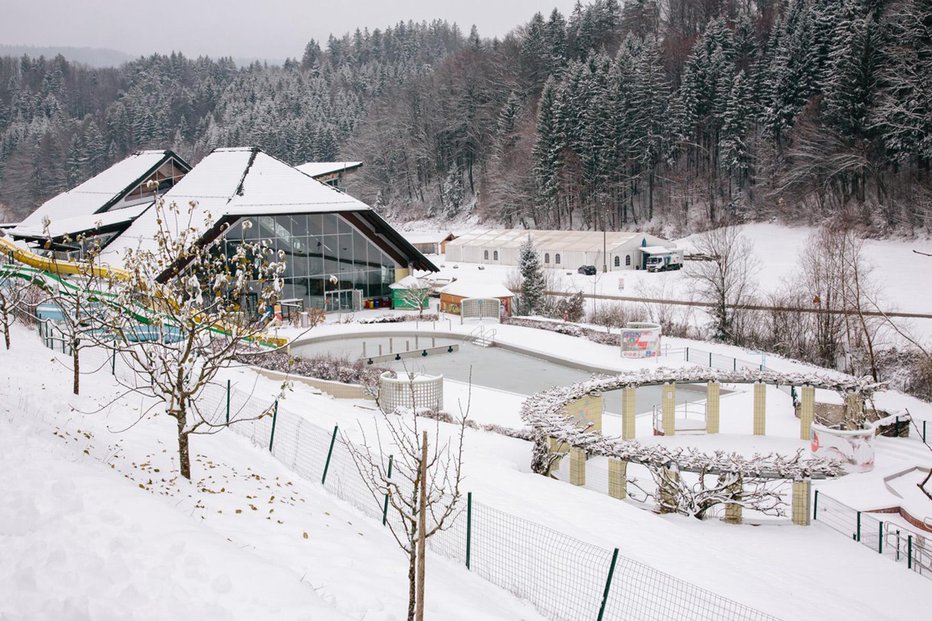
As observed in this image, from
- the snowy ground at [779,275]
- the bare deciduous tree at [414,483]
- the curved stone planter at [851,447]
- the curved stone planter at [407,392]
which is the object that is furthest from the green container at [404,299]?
the curved stone planter at [851,447]

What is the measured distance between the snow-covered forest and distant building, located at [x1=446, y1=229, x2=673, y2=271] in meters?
2.13

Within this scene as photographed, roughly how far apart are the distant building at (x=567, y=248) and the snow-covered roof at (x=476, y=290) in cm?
1516

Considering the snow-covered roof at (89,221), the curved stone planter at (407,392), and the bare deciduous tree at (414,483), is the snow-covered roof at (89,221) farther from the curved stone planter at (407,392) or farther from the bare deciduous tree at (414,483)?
the bare deciduous tree at (414,483)


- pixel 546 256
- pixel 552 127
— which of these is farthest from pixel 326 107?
pixel 546 256

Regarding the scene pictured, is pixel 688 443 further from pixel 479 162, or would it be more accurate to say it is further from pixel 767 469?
pixel 479 162

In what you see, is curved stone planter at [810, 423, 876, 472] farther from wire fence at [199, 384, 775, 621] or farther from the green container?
the green container

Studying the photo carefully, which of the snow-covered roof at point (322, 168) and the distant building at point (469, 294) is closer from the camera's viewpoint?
the distant building at point (469, 294)

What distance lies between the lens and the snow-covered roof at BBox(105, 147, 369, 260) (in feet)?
118

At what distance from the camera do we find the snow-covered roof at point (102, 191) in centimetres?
4591

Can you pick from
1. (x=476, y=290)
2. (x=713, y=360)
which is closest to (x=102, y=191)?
(x=476, y=290)

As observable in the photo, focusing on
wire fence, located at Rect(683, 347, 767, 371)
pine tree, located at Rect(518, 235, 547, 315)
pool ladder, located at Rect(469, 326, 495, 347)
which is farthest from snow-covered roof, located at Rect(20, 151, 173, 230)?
wire fence, located at Rect(683, 347, 767, 371)

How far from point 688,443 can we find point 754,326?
664 inches

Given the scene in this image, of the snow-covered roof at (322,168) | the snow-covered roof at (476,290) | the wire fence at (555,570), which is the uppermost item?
the snow-covered roof at (322,168)

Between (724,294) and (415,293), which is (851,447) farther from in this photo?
(415,293)
